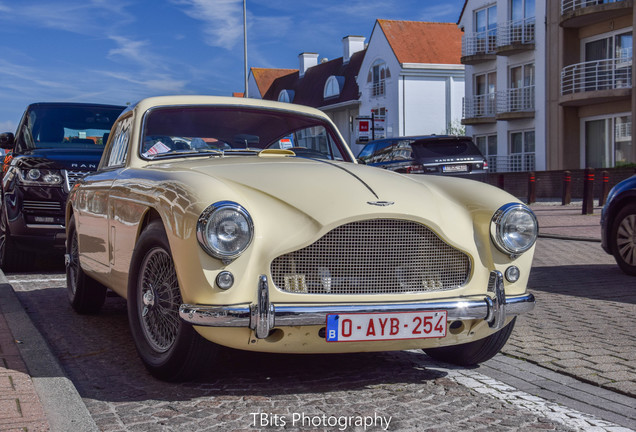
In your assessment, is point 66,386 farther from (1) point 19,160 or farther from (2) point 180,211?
(1) point 19,160

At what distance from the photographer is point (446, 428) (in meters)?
3.51

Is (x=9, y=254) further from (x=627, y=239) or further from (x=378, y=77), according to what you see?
(x=378, y=77)

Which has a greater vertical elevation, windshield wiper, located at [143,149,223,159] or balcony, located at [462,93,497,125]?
balcony, located at [462,93,497,125]

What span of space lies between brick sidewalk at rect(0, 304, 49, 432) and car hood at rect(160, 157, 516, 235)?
50.3 inches

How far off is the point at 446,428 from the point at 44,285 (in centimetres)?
553

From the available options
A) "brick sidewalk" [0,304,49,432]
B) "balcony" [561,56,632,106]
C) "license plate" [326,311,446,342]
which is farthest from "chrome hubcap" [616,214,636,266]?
"balcony" [561,56,632,106]

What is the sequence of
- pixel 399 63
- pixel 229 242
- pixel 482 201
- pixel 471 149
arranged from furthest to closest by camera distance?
pixel 399 63 < pixel 471 149 < pixel 482 201 < pixel 229 242

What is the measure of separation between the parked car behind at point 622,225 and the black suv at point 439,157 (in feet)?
30.9

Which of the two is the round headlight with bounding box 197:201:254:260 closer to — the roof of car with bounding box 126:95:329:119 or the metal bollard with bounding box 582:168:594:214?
the roof of car with bounding box 126:95:329:119

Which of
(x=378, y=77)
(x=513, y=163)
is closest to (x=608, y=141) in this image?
(x=513, y=163)

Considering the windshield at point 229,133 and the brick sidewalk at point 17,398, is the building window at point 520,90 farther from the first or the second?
the brick sidewalk at point 17,398

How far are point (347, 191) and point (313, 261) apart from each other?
450 mm

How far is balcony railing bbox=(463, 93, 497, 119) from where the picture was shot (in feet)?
118

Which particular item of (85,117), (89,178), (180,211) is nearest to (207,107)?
(89,178)
